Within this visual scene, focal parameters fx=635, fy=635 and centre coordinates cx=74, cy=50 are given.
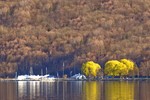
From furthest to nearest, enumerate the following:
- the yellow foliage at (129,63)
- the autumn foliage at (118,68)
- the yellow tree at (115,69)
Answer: the yellow foliage at (129,63) → the autumn foliage at (118,68) → the yellow tree at (115,69)

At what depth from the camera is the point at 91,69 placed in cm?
17250

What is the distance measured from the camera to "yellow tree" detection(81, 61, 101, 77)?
172 m

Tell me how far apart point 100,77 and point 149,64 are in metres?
13.6

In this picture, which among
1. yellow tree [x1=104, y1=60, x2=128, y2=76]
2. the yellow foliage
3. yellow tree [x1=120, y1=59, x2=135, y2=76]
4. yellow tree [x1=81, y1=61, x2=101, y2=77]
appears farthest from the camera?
yellow tree [x1=81, y1=61, x2=101, y2=77]

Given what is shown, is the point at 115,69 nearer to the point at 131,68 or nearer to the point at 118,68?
the point at 118,68

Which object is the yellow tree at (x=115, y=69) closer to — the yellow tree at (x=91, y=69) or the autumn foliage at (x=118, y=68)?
the autumn foliage at (x=118, y=68)

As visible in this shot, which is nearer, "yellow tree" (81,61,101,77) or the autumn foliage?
the autumn foliage

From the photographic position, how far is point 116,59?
183m

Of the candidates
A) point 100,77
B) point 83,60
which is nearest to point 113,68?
point 100,77

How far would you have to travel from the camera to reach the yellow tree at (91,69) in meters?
172

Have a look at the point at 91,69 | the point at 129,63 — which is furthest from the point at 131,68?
the point at 91,69

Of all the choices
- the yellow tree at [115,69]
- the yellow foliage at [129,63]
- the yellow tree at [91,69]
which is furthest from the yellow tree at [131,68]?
the yellow tree at [91,69]

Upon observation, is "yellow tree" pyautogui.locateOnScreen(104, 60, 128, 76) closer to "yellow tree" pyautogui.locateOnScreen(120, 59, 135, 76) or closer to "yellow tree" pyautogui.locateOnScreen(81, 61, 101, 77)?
"yellow tree" pyautogui.locateOnScreen(120, 59, 135, 76)

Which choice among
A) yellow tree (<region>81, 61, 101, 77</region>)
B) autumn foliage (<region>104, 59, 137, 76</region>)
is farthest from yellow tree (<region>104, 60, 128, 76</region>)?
yellow tree (<region>81, 61, 101, 77</region>)
